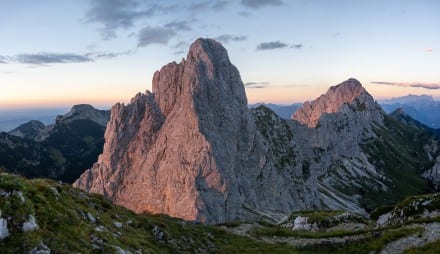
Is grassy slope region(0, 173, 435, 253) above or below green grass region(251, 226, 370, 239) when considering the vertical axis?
above

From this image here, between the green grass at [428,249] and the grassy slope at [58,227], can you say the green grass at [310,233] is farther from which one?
the grassy slope at [58,227]

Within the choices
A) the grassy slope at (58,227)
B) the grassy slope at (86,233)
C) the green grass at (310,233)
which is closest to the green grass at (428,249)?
the grassy slope at (86,233)

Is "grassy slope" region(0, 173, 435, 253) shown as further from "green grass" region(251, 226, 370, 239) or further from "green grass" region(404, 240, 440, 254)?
"green grass" region(404, 240, 440, 254)

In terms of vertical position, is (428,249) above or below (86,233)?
below

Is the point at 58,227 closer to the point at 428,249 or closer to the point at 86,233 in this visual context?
the point at 86,233

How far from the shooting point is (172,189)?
187250 millimetres

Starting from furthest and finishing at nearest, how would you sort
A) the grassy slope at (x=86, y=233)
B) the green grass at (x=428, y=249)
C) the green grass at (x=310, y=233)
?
the green grass at (x=310, y=233) → the green grass at (x=428, y=249) → the grassy slope at (x=86, y=233)

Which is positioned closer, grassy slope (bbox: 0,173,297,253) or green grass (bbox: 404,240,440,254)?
grassy slope (bbox: 0,173,297,253)

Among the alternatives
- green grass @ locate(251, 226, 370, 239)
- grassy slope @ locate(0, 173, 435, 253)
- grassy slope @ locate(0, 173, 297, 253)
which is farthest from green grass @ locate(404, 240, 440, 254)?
grassy slope @ locate(0, 173, 297, 253)

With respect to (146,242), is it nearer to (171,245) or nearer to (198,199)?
(171,245)

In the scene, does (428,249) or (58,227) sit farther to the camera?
(428,249)

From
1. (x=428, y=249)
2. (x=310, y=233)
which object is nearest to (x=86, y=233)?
(x=428, y=249)

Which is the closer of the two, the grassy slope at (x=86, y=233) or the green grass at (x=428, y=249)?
the grassy slope at (x=86, y=233)

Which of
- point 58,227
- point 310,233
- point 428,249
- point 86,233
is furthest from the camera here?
point 310,233
